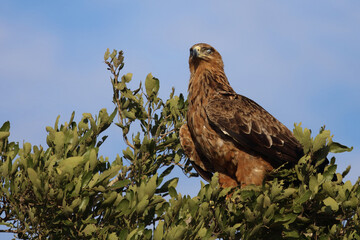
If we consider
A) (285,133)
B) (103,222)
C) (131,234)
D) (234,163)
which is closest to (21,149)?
(103,222)

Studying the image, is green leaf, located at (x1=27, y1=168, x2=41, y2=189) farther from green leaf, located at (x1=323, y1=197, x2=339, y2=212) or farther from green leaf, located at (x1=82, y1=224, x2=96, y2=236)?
green leaf, located at (x1=323, y1=197, x2=339, y2=212)

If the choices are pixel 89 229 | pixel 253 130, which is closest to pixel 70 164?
pixel 89 229

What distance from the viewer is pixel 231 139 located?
8047mm

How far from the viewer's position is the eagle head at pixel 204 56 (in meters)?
9.45

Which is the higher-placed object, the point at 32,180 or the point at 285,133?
the point at 285,133

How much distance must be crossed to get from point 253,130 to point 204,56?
208 cm

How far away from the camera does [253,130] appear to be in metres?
8.11

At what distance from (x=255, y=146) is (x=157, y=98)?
69.2 inches

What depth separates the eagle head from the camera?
31.0 ft

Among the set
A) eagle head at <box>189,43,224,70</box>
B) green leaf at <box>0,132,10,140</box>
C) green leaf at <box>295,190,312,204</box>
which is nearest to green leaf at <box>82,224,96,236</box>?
green leaf at <box>0,132,10,140</box>

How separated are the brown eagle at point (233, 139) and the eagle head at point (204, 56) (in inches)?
30.1

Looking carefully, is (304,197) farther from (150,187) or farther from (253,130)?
(253,130)

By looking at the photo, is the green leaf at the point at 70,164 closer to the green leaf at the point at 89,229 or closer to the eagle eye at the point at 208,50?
the green leaf at the point at 89,229

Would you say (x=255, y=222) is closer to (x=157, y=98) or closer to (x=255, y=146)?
(x=255, y=146)
